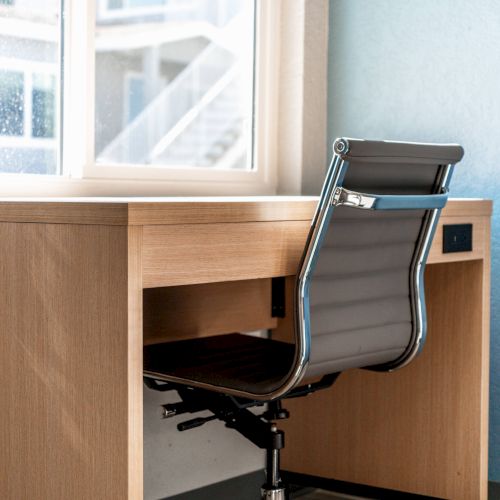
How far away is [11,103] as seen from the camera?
2289 mm

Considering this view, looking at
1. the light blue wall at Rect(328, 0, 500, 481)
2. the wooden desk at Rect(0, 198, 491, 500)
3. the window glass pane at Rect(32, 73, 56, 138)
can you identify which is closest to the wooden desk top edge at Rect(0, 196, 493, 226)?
the wooden desk at Rect(0, 198, 491, 500)

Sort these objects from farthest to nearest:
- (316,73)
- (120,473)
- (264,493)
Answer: (316,73), (264,493), (120,473)

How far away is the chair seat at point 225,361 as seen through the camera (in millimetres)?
1871

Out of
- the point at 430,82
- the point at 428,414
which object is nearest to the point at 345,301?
the point at 428,414

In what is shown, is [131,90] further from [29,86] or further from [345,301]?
[345,301]

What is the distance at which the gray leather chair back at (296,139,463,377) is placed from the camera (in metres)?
1.79

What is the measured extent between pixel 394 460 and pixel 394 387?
8.3 inches

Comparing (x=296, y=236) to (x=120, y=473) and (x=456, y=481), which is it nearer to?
(x=120, y=473)

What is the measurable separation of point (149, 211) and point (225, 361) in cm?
55

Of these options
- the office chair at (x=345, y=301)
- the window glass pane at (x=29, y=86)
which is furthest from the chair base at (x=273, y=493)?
the window glass pane at (x=29, y=86)

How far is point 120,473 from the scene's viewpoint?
63.1 inches

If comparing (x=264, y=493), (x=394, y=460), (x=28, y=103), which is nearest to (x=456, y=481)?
(x=394, y=460)

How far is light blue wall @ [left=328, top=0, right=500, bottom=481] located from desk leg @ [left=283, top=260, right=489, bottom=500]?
6.4 inches

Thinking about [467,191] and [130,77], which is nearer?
[467,191]
